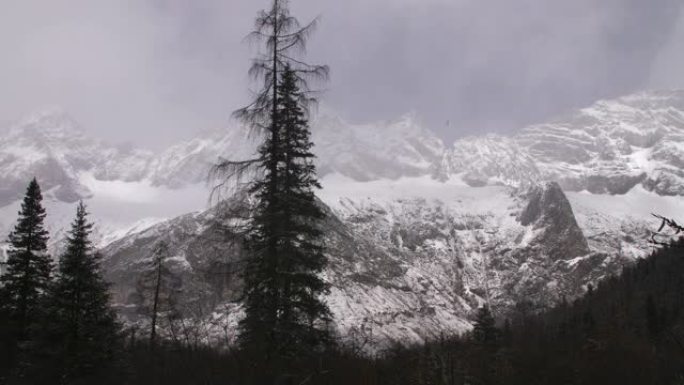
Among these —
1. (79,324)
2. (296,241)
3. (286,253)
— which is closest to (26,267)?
(79,324)

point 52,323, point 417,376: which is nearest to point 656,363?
point 417,376

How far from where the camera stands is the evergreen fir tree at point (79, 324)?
22.2m

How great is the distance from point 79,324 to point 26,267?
1707cm

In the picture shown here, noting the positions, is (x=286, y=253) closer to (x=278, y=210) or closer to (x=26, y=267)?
(x=278, y=210)

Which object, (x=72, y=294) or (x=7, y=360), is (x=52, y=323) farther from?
(x=7, y=360)

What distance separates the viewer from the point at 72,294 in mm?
25438

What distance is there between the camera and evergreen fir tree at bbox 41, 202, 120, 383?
2220 centimetres

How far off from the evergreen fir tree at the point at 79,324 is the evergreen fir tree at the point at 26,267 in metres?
10.0

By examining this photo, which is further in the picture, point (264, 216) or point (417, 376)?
point (264, 216)

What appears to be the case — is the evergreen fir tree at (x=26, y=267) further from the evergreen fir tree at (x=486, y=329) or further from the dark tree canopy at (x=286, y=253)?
the evergreen fir tree at (x=486, y=329)

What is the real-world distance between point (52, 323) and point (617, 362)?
1898cm

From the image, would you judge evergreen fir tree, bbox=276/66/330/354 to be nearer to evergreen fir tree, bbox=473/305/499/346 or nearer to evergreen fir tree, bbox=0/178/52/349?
evergreen fir tree, bbox=0/178/52/349

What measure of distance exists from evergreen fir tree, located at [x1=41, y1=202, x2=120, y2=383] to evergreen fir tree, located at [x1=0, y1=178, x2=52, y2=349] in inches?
395

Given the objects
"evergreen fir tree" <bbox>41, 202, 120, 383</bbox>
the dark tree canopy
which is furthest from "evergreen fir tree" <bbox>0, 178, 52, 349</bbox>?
the dark tree canopy
